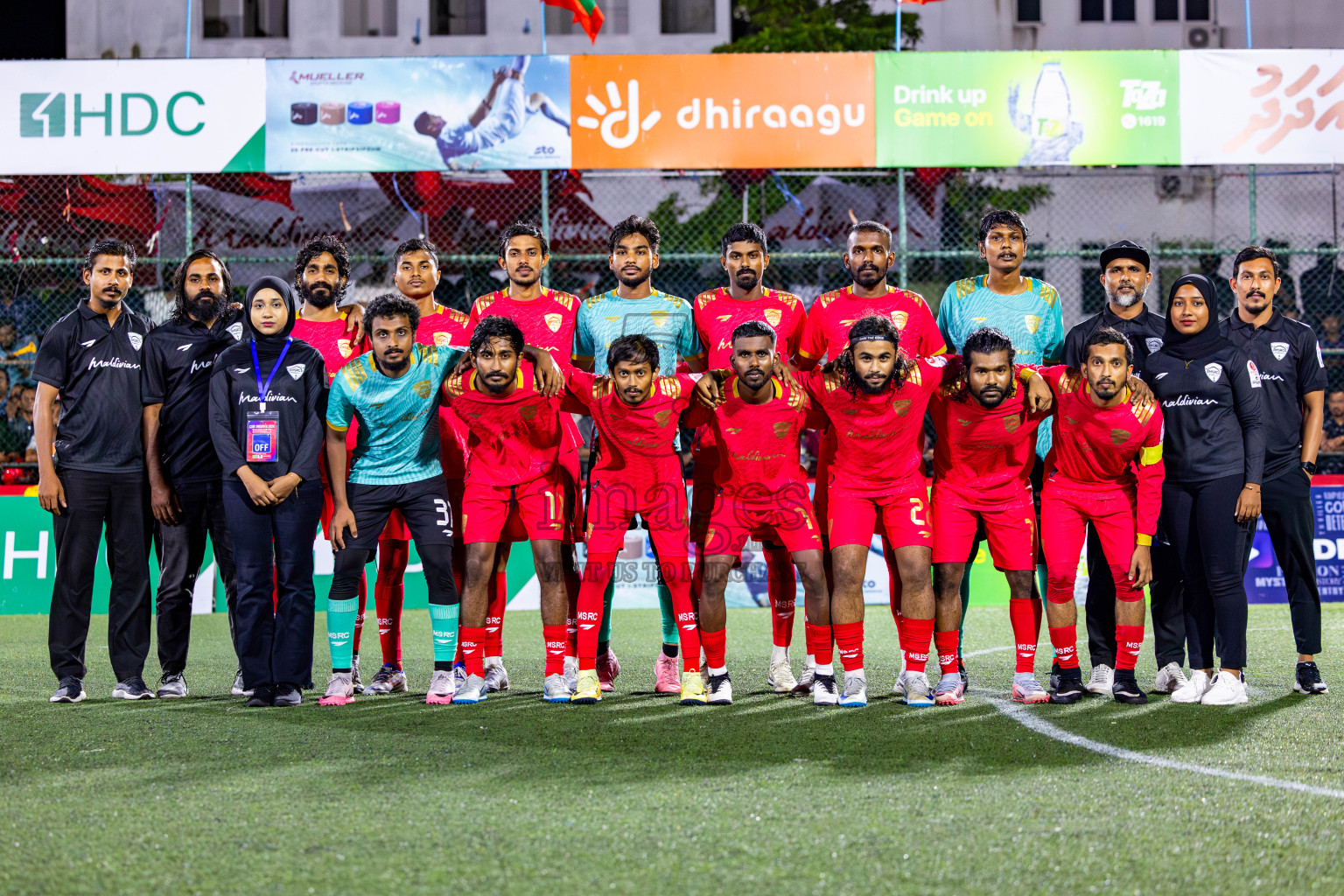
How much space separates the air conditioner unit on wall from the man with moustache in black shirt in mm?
20400

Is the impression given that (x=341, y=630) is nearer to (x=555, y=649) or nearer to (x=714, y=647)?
(x=555, y=649)

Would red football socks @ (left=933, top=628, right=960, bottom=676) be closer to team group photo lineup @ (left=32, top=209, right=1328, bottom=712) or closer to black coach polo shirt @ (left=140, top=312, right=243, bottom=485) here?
team group photo lineup @ (left=32, top=209, right=1328, bottom=712)

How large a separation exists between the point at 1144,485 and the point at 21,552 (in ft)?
28.7

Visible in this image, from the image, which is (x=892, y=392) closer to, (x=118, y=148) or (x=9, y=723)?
(x=9, y=723)

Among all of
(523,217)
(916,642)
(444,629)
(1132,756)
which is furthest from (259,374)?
(523,217)

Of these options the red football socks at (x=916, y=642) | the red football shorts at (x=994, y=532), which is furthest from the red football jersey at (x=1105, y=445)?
the red football socks at (x=916, y=642)

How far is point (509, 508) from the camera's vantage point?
18.6 feet

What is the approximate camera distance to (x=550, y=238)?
12.8 metres

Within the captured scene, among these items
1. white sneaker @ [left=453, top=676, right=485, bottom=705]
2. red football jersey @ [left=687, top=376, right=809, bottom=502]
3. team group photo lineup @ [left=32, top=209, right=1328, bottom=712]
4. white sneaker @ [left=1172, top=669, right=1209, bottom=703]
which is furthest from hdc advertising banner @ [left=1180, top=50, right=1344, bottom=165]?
white sneaker @ [left=453, top=676, right=485, bottom=705]

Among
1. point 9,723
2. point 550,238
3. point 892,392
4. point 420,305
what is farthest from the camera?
point 550,238

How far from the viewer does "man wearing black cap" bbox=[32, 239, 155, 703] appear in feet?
19.0

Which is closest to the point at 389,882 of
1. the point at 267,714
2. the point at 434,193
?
the point at 267,714

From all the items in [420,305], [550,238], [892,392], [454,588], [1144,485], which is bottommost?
[454,588]

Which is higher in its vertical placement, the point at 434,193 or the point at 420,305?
the point at 434,193
